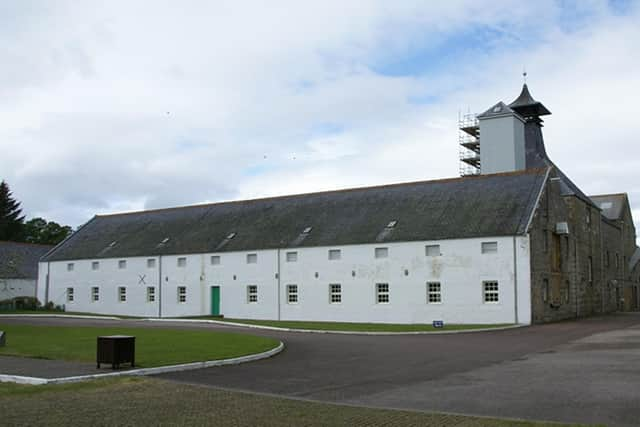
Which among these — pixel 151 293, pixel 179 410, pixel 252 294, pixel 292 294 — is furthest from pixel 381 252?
pixel 179 410

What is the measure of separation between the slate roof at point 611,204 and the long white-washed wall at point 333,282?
2933cm

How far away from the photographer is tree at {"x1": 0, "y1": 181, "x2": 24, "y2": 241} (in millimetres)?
84625

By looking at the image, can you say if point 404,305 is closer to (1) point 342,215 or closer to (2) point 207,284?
(1) point 342,215

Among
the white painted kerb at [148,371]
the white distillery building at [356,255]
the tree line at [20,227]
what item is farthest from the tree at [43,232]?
the white painted kerb at [148,371]

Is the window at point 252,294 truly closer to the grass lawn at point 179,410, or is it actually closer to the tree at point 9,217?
the grass lawn at point 179,410

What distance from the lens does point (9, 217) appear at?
283 ft

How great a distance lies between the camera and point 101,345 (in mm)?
15242

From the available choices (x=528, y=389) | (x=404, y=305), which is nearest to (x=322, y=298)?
(x=404, y=305)

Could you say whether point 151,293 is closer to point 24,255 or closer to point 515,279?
point 24,255

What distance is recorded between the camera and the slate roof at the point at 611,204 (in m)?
58.4

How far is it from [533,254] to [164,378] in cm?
2416

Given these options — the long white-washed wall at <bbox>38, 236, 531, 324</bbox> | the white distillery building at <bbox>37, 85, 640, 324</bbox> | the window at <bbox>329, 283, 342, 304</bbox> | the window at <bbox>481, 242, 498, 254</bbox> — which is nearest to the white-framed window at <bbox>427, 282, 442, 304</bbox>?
the white distillery building at <bbox>37, 85, 640, 324</bbox>

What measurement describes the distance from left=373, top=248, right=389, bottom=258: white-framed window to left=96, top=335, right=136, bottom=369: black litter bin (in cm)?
2302

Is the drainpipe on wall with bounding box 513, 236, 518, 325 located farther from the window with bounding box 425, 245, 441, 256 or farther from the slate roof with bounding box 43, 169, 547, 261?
the window with bounding box 425, 245, 441, 256
